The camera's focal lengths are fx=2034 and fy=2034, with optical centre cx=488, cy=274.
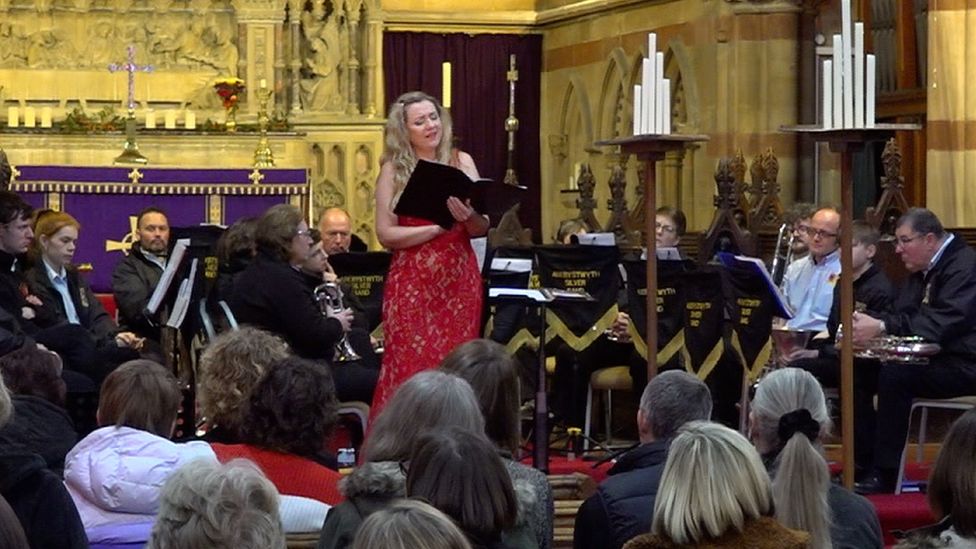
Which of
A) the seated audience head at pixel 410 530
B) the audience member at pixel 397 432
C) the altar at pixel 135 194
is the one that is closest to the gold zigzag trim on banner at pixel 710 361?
the audience member at pixel 397 432

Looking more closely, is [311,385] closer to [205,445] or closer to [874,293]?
[205,445]

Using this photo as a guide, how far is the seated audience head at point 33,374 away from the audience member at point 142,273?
396cm

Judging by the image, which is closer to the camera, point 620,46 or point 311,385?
point 311,385

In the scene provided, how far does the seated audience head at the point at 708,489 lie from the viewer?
12.9 feet

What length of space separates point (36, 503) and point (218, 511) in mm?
954

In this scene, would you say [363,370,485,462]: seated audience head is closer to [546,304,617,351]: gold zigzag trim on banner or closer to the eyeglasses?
the eyeglasses

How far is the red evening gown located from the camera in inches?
288

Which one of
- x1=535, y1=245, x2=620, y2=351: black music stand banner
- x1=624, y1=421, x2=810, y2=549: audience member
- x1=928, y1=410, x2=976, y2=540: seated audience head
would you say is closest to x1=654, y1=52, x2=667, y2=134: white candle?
x1=535, y1=245, x2=620, y2=351: black music stand banner

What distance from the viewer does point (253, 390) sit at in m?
5.27

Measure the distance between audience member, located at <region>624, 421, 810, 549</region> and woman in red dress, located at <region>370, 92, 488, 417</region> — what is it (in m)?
3.15

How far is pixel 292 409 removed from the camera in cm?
518

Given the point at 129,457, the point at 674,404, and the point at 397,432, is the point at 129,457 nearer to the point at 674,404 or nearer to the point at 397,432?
the point at 397,432

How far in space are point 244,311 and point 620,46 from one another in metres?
10.4

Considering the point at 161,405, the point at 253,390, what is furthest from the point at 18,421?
the point at 253,390
